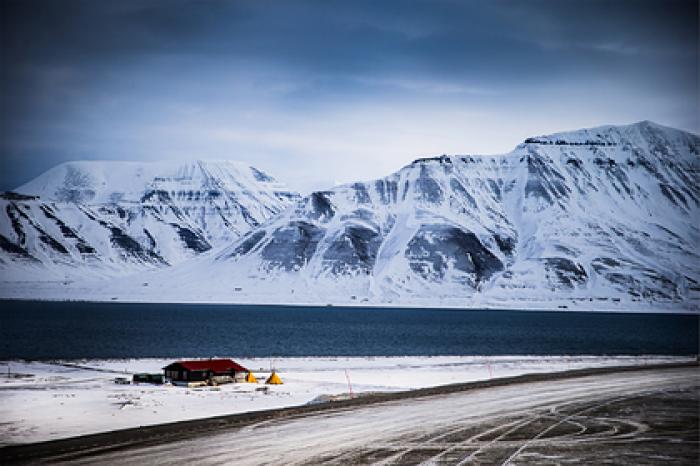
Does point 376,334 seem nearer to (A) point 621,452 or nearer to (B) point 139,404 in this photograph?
(B) point 139,404

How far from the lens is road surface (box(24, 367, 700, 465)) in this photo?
35.7m

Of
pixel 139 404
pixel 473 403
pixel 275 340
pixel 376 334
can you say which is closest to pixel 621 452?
pixel 473 403

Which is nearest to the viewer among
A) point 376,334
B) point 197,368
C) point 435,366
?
point 197,368

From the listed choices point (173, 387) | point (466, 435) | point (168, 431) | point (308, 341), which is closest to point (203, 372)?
point (173, 387)

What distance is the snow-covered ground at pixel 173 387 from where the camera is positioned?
46.6m

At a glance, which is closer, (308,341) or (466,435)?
(466,435)

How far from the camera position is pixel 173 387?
6331 centimetres

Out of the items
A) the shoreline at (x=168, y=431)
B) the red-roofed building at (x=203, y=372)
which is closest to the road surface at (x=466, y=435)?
the shoreline at (x=168, y=431)

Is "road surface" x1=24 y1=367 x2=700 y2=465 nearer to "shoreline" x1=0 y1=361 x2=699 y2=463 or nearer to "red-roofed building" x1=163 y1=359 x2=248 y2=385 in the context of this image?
"shoreline" x1=0 y1=361 x2=699 y2=463

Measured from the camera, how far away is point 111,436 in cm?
4034

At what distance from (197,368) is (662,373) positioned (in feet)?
141

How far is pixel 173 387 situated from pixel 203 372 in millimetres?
3099

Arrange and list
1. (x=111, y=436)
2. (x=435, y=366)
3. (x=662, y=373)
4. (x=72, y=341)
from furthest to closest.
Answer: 1. (x=72, y=341)
2. (x=435, y=366)
3. (x=662, y=373)
4. (x=111, y=436)

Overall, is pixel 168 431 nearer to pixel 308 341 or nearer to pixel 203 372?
pixel 203 372
